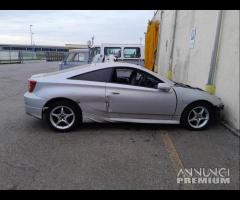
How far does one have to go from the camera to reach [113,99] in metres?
5.47

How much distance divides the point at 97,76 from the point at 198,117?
2278mm

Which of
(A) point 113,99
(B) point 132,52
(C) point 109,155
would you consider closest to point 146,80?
(A) point 113,99

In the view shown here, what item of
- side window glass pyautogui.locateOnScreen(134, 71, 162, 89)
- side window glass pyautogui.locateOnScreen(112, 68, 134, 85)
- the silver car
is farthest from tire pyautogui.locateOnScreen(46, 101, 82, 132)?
side window glass pyautogui.locateOnScreen(134, 71, 162, 89)

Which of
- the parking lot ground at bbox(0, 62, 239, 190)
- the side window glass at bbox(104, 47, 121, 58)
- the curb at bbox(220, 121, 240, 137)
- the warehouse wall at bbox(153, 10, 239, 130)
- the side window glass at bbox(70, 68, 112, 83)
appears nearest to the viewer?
the parking lot ground at bbox(0, 62, 239, 190)

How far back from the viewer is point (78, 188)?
A: 10.9 ft

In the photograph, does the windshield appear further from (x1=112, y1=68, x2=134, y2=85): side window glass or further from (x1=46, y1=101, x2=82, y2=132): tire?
(x1=46, y1=101, x2=82, y2=132): tire

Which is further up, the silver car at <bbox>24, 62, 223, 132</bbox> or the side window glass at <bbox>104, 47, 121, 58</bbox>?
the side window glass at <bbox>104, 47, 121, 58</bbox>

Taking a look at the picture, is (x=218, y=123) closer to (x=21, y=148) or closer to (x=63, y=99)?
(x=63, y=99)

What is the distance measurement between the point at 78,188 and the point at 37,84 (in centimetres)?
284

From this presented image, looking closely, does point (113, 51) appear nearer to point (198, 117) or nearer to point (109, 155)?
point (198, 117)

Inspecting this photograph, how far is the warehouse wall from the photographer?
583 centimetres

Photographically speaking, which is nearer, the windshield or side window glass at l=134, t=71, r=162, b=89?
side window glass at l=134, t=71, r=162, b=89
